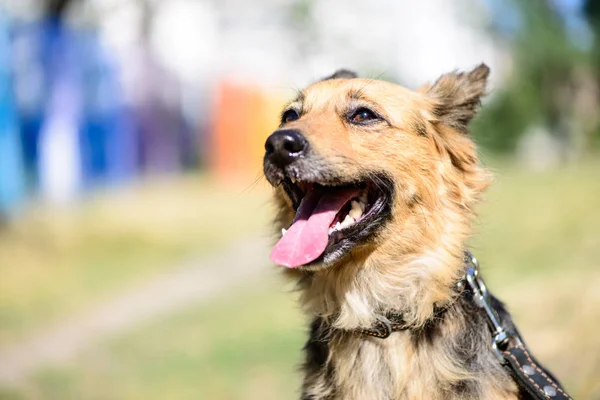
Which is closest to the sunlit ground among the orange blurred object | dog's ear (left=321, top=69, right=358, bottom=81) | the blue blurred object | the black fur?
the blue blurred object

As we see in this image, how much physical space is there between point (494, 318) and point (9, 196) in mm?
9787

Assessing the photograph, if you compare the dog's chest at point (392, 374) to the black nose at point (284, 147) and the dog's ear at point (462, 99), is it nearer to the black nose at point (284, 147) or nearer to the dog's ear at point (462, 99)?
the black nose at point (284, 147)

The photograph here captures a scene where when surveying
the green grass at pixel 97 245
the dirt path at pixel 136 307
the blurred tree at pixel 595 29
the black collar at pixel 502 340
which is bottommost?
the black collar at pixel 502 340

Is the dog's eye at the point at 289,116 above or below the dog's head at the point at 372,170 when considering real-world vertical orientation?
above

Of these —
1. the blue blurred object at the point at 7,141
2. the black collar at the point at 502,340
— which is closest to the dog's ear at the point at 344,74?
the black collar at the point at 502,340

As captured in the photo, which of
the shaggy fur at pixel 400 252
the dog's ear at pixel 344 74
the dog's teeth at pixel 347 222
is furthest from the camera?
the dog's ear at pixel 344 74

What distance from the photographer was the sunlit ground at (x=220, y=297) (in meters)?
6.09

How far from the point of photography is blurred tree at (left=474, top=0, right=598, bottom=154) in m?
23.2

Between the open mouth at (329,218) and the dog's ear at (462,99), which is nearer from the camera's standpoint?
the open mouth at (329,218)

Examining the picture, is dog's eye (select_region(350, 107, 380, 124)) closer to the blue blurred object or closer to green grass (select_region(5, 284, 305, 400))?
green grass (select_region(5, 284, 305, 400))

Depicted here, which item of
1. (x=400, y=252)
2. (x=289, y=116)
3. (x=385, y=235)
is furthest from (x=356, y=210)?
(x=289, y=116)

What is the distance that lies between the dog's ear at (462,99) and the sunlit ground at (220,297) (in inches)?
15.5

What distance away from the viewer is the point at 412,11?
29875 mm

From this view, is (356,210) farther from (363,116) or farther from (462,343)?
→ (462,343)
